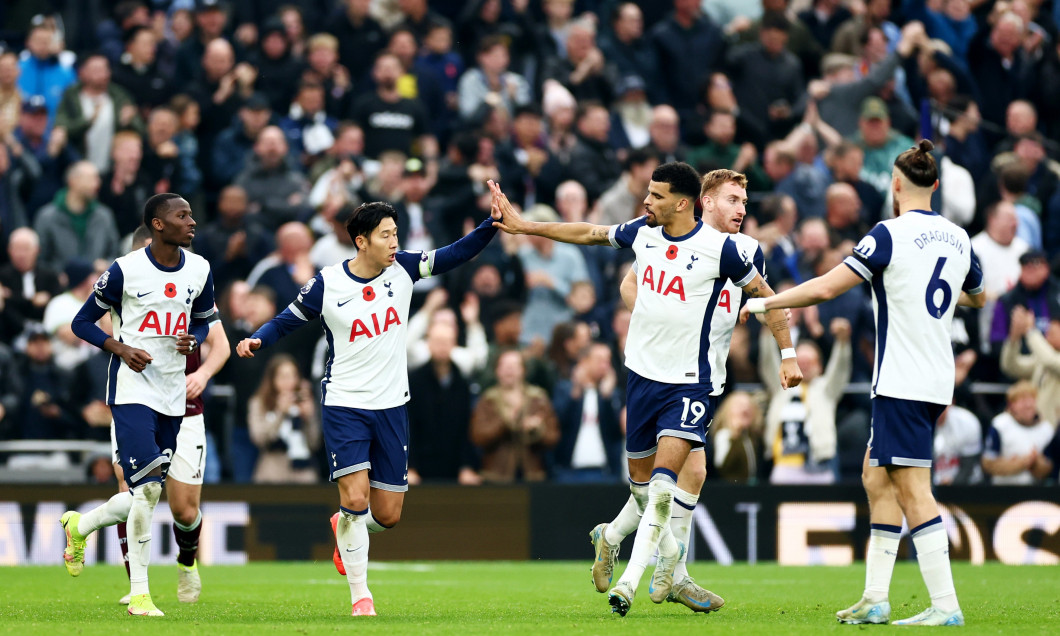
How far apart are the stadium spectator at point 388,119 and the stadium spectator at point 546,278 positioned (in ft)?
7.42

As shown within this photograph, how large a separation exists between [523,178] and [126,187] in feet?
16.2

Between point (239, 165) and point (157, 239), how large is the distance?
9.25 meters

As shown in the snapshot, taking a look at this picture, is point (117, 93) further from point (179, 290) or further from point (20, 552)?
point (179, 290)

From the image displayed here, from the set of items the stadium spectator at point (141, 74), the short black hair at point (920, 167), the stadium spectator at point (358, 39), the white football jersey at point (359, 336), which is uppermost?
the stadium spectator at point (358, 39)

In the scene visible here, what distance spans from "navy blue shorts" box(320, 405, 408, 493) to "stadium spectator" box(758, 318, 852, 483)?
7081 mm

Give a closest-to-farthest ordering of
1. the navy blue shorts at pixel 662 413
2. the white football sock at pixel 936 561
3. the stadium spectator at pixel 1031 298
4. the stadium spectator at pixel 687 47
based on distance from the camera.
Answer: the white football sock at pixel 936 561 < the navy blue shorts at pixel 662 413 < the stadium spectator at pixel 1031 298 < the stadium spectator at pixel 687 47

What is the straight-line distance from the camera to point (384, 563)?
1639 centimetres

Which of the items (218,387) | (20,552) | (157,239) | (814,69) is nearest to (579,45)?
(814,69)

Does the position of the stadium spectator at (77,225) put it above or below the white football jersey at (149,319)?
above

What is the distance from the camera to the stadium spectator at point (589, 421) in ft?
53.8

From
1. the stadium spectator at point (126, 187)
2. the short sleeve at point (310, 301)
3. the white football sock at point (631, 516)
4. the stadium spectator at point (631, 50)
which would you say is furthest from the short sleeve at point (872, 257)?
the stadium spectator at point (631, 50)

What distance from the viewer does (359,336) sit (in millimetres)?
10055

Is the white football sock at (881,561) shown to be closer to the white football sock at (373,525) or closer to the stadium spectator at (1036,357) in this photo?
the white football sock at (373,525)

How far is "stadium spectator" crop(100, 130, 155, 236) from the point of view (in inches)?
710
